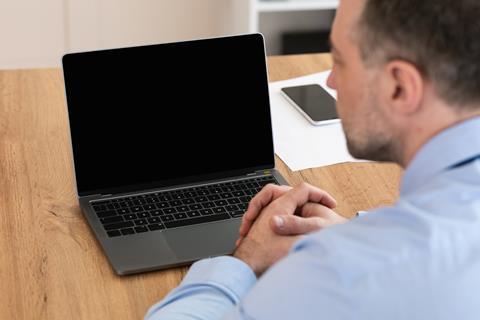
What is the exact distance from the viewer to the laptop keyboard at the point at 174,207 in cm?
154

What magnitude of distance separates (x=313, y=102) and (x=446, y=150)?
3.12ft

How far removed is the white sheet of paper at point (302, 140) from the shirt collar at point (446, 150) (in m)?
0.64

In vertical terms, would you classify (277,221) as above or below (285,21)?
above

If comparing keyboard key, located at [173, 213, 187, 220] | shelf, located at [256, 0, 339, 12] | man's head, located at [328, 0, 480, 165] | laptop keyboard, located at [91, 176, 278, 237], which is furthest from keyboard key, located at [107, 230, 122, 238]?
shelf, located at [256, 0, 339, 12]

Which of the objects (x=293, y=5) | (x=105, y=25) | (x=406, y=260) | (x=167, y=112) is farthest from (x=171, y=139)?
(x=105, y=25)

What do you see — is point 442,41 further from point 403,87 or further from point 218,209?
point 218,209

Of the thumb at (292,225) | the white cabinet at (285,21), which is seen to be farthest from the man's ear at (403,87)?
the white cabinet at (285,21)

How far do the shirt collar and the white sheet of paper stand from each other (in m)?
0.64

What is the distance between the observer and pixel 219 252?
4.85ft

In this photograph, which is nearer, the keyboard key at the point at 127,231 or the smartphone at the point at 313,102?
the keyboard key at the point at 127,231

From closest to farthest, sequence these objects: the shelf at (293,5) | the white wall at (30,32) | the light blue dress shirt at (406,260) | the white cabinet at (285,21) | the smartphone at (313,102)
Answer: the light blue dress shirt at (406,260) < the smartphone at (313,102) < the shelf at (293,5) < the white wall at (30,32) < the white cabinet at (285,21)

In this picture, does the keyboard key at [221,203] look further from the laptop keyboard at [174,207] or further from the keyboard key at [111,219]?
the keyboard key at [111,219]

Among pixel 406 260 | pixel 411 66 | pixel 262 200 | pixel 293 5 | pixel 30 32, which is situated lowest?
pixel 30 32

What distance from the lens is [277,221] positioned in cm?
140
